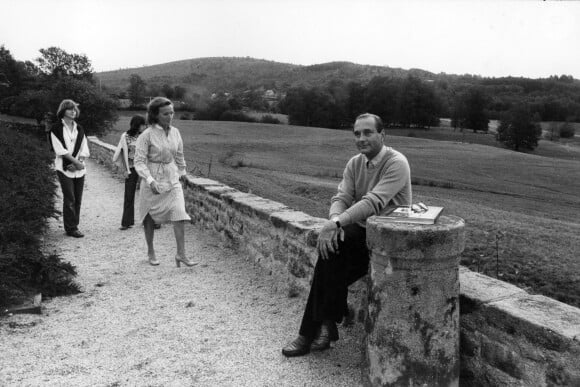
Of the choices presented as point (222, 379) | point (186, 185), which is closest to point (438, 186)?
point (186, 185)

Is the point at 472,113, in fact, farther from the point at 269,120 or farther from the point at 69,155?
the point at 69,155

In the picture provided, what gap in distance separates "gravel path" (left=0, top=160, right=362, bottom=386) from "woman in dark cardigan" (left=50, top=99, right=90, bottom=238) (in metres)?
1.37

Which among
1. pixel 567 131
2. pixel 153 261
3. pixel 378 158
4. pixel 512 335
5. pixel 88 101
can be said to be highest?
pixel 567 131

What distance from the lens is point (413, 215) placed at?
3410 mm

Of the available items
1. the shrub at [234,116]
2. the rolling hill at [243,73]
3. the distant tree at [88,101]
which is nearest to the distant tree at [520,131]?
the shrub at [234,116]

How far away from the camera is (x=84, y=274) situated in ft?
20.7

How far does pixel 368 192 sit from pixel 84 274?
403cm

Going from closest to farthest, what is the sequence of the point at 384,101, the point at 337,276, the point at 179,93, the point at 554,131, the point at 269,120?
the point at 337,276
the point at 269,120
the point at 384,101
the point at 554,131
the point at 179,93

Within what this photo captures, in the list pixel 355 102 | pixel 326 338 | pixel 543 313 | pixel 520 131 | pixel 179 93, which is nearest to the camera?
pixel 543 313

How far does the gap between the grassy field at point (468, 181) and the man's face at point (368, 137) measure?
5412 millimetres

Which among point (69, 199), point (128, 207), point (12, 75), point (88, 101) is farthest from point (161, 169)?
point (12, 75)

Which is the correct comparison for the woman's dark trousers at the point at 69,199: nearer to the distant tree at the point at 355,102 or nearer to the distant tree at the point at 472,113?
the distant tree at the point at 355,102

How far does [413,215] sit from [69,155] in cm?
633

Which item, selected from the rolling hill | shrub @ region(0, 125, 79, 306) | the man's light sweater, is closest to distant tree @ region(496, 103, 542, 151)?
the rolling hill
